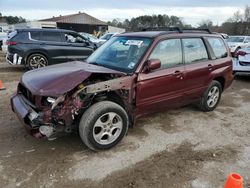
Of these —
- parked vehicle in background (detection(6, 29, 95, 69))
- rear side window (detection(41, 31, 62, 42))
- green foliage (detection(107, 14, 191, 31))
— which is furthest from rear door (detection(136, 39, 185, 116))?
green foliage (detection(107, 14, 191, 31))

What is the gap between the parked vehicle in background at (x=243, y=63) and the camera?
8.82 m

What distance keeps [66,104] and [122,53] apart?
158cm

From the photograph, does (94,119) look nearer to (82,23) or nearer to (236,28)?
(82,23)

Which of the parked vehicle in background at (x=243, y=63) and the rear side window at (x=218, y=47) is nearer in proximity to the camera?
the rear side window at (x=218, y=47)

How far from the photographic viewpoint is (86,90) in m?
3.48

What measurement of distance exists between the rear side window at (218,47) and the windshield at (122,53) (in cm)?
183

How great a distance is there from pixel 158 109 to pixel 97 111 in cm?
142

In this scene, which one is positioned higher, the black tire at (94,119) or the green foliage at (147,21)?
the green foliage at (147,21)

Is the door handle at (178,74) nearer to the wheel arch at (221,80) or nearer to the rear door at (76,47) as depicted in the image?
the wheel arch at (221,80)

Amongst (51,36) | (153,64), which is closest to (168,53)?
(153,64)

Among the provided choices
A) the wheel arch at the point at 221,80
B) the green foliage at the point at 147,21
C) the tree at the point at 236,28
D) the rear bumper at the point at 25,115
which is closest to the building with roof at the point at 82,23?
the green foliage at the point at 147,21

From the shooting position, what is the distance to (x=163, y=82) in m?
4.33

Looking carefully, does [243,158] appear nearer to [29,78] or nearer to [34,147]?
[34,147]

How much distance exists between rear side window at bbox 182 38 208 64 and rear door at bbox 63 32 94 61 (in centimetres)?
610
